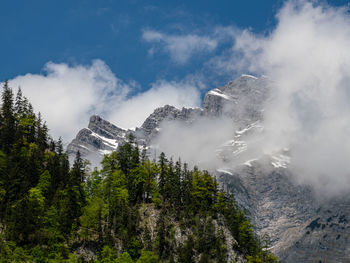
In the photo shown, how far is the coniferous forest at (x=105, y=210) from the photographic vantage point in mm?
63366

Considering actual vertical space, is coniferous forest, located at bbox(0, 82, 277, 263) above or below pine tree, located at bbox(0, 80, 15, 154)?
below

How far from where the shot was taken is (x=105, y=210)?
7669 centimetres

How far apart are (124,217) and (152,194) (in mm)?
11120

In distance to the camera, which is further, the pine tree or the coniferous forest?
the pine tree

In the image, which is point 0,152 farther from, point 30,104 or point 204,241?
point 204,241

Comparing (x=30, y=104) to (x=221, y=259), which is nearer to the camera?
(x=221, y=259)

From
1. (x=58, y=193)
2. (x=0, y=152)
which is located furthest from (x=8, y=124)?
(x=58, y=193)

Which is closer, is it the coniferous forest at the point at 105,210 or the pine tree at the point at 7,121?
the coniferous forest at the point at 105,210

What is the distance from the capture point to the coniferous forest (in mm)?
63366

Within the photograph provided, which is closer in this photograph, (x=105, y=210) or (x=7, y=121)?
(x=105, y=210)

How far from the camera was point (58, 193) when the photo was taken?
73250 mm

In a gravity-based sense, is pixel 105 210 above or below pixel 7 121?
below

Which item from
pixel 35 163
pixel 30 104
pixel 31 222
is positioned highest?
pixel 30 104

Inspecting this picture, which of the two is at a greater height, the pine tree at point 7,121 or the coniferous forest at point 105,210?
the pine tree at point 7,121
